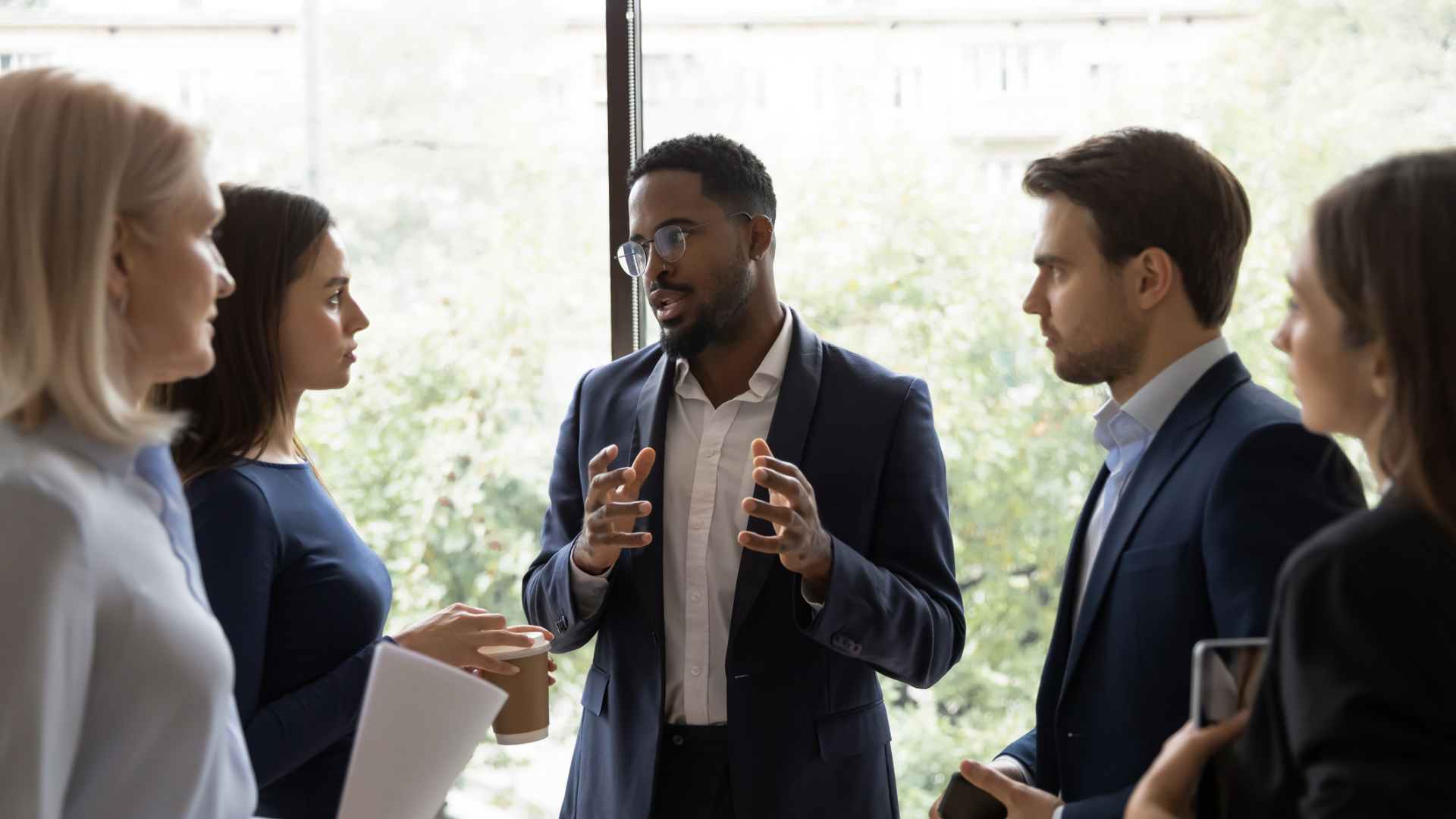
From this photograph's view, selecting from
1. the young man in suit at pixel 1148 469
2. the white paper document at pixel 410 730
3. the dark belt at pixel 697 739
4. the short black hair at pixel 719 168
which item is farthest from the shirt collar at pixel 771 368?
the white paper document at pixel 410 730

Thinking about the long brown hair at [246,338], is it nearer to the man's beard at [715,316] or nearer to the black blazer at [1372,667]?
the man's beard at [715,316]

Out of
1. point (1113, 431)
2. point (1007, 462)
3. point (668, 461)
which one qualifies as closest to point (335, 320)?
point (668, 461)

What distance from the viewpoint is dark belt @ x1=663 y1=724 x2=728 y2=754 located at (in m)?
1.89

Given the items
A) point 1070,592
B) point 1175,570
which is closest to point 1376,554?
point 1175,570

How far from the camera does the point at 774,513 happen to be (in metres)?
1.64

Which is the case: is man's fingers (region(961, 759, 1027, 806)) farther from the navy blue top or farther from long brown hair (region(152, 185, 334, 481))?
long brown hair (region(152, 185, 334, 481))

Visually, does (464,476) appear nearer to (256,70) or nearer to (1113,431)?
(256,70)

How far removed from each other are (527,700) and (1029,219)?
196cm

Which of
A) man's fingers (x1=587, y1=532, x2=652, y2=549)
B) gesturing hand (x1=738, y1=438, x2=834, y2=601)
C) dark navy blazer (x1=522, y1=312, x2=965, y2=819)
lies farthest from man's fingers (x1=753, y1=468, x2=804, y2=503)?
man's fingers (x1=587, y1=532, x2=652, y2=549)

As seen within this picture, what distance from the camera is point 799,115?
3.08 meters

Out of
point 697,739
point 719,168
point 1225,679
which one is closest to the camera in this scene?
point 1225,679

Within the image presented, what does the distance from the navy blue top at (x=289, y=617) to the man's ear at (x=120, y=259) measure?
0.62m

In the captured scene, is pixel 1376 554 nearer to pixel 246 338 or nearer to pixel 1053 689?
pixel 1053 689

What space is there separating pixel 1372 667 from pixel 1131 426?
76 cm
